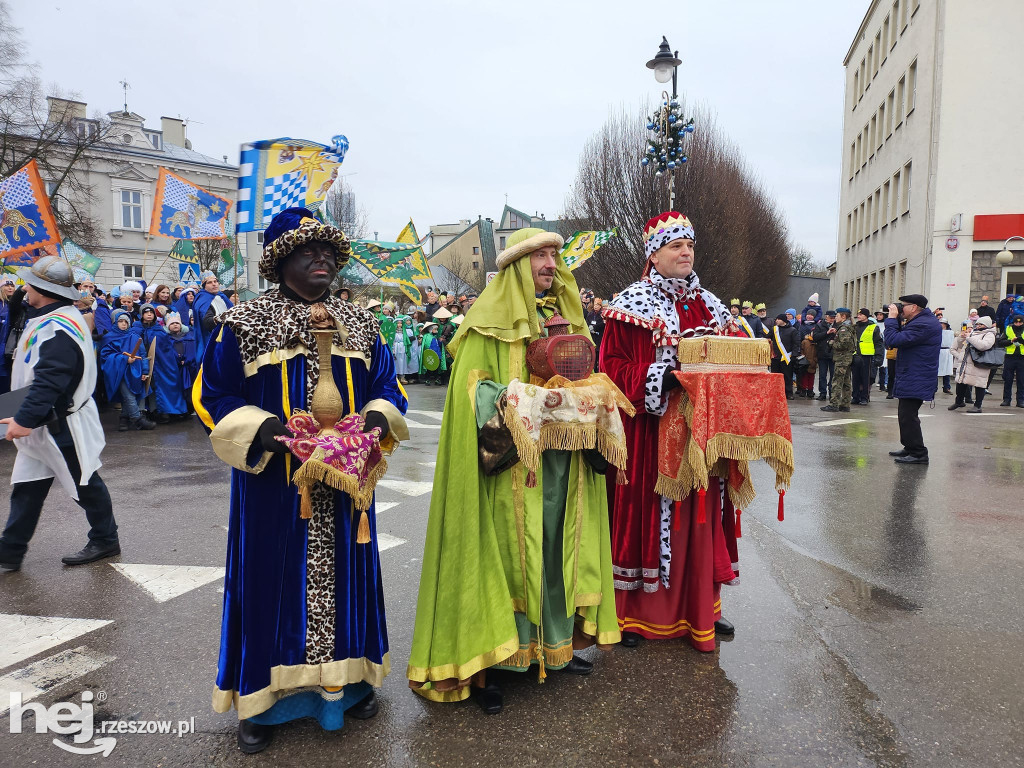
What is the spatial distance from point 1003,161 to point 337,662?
24.0 m

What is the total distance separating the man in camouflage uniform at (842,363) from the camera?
44.3 ft

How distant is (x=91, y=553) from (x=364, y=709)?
3.09 meters

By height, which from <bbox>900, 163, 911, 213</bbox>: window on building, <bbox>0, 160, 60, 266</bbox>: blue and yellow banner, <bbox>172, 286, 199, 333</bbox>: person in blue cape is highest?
<bbox>900, 163, 911, 213</bbox>: window on building

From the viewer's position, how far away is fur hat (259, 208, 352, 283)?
256 centimetres

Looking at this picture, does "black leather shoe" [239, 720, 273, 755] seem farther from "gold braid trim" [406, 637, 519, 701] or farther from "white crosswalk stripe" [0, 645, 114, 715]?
"white crosswalk stripe" [0, 645, 114, 715]

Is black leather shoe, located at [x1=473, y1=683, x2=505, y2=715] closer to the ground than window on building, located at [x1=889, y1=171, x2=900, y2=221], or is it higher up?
closer to the ground

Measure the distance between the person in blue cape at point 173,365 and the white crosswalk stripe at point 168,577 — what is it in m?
6.79

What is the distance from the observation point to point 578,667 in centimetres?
327

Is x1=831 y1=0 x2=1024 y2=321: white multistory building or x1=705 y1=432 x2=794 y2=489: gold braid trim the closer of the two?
x1=705 y1=432 x2=794 y2=489: gold braid trim

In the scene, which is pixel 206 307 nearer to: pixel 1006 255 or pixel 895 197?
pixel 1006 255

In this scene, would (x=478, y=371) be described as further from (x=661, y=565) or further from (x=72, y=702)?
(x=72, y=702)

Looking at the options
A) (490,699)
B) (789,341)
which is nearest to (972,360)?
(789,341)

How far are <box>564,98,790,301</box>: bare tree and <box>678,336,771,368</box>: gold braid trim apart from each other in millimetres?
20565

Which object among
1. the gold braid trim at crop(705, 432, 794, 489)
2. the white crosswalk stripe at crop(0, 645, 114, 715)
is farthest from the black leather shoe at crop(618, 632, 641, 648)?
the white crosswalk stripe at crop(0, 645, 114, 715)
